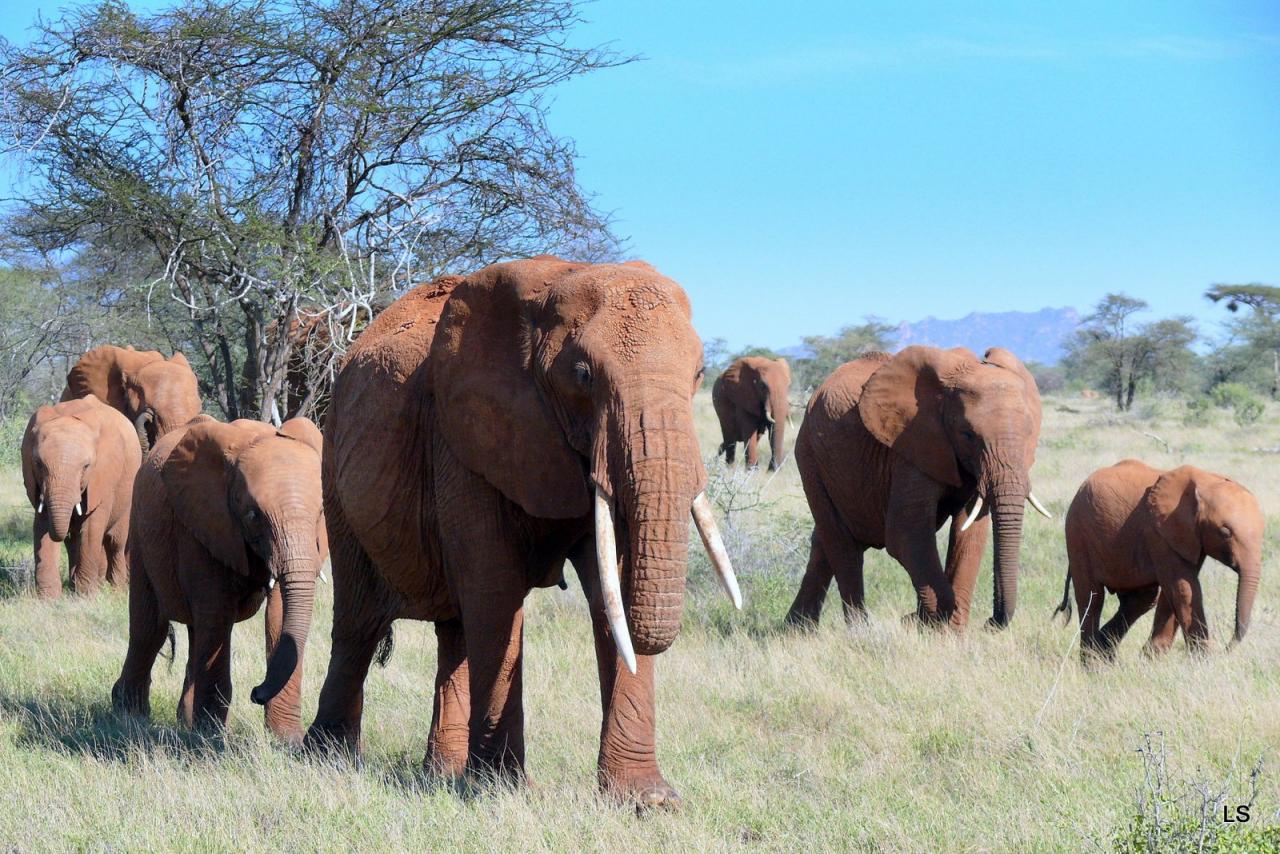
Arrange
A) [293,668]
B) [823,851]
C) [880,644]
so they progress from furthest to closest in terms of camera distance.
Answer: [880,644]
[293,668]
[823,851]

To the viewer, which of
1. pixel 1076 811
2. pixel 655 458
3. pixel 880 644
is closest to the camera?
Answer: pixel 655 458

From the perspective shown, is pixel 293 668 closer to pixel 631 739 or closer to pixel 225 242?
pixel 631 739

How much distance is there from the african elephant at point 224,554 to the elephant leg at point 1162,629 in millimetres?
4791

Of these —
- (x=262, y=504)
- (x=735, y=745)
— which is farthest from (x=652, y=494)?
(x=262, y=504)

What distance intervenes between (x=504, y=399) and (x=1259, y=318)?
49.0m

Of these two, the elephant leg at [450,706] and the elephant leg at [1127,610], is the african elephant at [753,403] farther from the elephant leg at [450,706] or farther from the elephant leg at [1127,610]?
the elephant leg at [450,706]

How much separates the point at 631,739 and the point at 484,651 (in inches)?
24.1

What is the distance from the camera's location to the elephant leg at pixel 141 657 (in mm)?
7277

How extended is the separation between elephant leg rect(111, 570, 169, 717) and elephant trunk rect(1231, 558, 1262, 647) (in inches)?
227

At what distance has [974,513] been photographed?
866 centimetres

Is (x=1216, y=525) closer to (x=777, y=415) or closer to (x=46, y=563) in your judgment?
(x=46, y=563)

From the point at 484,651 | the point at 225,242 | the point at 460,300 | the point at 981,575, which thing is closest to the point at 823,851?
the point at 484,651

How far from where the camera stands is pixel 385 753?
20.2 ft

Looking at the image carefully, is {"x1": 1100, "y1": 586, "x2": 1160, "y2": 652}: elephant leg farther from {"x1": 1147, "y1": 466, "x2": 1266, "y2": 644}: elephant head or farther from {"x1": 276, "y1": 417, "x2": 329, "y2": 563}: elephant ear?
{"x1": 276, "y1": 417, "x2": 329, "y2": 563}: elephant ear
